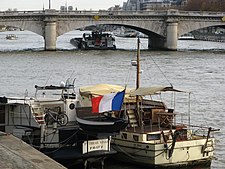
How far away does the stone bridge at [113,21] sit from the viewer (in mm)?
56625

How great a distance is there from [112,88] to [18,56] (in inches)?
1261

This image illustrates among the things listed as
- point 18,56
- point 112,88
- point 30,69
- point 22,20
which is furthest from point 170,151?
point 22,20

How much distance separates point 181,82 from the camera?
112ft

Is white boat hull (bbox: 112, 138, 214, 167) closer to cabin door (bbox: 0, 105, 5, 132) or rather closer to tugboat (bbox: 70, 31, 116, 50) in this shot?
cabin door (bbox: 0, 105, 5, 132)

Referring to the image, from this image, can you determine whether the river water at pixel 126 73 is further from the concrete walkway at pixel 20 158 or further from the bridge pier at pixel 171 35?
the concrete walkway at pixel 20 158

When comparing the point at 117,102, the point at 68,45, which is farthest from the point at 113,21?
the point at 117,102

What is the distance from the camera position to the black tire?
15555 millimetres

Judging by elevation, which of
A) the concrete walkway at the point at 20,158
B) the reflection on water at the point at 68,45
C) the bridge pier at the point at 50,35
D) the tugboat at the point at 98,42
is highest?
the concrete walkway at the point at 20,158

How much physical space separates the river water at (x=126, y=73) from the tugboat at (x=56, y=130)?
427 cm

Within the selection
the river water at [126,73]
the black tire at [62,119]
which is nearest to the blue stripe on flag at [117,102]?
the black tire at [62,119]

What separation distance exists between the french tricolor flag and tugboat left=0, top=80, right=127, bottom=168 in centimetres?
33

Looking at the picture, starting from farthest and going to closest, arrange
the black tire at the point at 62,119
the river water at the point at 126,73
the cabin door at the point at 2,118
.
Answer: the river water at the point at 126,73
the cabin door at the point at 2,118
the black tire at the point at 62,119

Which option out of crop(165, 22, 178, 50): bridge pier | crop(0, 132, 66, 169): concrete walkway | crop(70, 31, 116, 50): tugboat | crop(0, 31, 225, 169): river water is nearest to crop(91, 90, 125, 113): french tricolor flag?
crop(0, 132, 66, 169): concrete walkway

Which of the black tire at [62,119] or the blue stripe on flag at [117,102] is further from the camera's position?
the black tire at [62,119]
